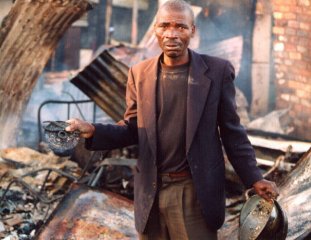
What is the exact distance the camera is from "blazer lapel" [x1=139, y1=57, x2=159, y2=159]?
3.16 meters

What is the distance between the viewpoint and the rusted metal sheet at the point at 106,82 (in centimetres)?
704

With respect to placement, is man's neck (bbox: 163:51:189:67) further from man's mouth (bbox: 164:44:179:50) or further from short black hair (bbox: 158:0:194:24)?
short black hair (bbox: 158:0:194:24)

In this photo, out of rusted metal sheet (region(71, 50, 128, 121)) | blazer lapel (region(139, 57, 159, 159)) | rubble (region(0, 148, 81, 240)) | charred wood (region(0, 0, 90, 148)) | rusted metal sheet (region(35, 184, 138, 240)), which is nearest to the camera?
blazer lapel (region(139, 57, 159, 159))

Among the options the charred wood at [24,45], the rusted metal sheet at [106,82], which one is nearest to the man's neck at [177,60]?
the rusted metal sheet at [106,82]

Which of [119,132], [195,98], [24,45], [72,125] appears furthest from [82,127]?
[24,45]

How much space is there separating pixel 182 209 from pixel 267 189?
55 cm

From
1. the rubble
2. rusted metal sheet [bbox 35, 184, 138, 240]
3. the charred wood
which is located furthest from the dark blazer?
the charred wood

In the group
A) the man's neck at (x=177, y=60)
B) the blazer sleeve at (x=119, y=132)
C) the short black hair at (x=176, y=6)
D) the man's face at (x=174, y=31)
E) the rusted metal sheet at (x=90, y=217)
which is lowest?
the rusted metal sheet at (x=90, y=217)

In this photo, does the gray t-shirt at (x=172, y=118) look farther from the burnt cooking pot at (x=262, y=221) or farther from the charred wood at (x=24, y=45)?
the charred wood at (x=24, y=45)

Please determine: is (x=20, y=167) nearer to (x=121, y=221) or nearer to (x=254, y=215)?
(x=121, y=221)

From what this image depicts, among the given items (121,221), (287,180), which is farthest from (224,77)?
(121,221)

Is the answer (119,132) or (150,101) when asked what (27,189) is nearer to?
(119,132)

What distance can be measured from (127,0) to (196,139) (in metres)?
13.6

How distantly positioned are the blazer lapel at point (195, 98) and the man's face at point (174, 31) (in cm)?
17
